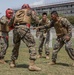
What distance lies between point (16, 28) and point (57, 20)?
1.52 metres

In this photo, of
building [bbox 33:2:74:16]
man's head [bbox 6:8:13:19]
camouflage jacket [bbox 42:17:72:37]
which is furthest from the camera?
building [bbox 33:2:74:16]

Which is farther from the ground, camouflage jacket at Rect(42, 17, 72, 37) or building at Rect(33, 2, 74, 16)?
camouflage jacket at Rect(42, 17, 72, 37)

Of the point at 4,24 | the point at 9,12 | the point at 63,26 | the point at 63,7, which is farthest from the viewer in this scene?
the point at 63,7

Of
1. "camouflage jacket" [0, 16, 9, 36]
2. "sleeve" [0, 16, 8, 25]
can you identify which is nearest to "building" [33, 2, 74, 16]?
"camouflage jacket" [0, 16, 9, 36]

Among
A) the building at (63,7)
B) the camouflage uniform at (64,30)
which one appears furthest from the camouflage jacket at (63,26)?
the building at (63,7)

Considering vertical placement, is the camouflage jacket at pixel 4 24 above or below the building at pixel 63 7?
above

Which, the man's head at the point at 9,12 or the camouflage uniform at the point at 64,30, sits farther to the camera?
the man's head at the point at 9,12

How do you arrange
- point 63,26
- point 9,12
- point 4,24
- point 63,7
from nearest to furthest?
point 63,26 < point 9,12 < point 4,24 < point 63,7

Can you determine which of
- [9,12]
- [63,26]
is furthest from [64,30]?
[9,12]

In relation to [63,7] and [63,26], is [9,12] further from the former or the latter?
[63,7]

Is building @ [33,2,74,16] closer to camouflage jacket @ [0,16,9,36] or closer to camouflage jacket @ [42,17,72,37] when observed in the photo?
camouflage jacket @ [0,16,9,36]

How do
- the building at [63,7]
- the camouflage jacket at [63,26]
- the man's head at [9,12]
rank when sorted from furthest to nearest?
the building at [63,7], the man's head at [9,12], the camouflage jacket at [63,26]

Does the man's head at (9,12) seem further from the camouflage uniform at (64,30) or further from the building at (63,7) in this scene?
the building at (63,7)

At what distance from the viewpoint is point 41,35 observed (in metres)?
12.5
